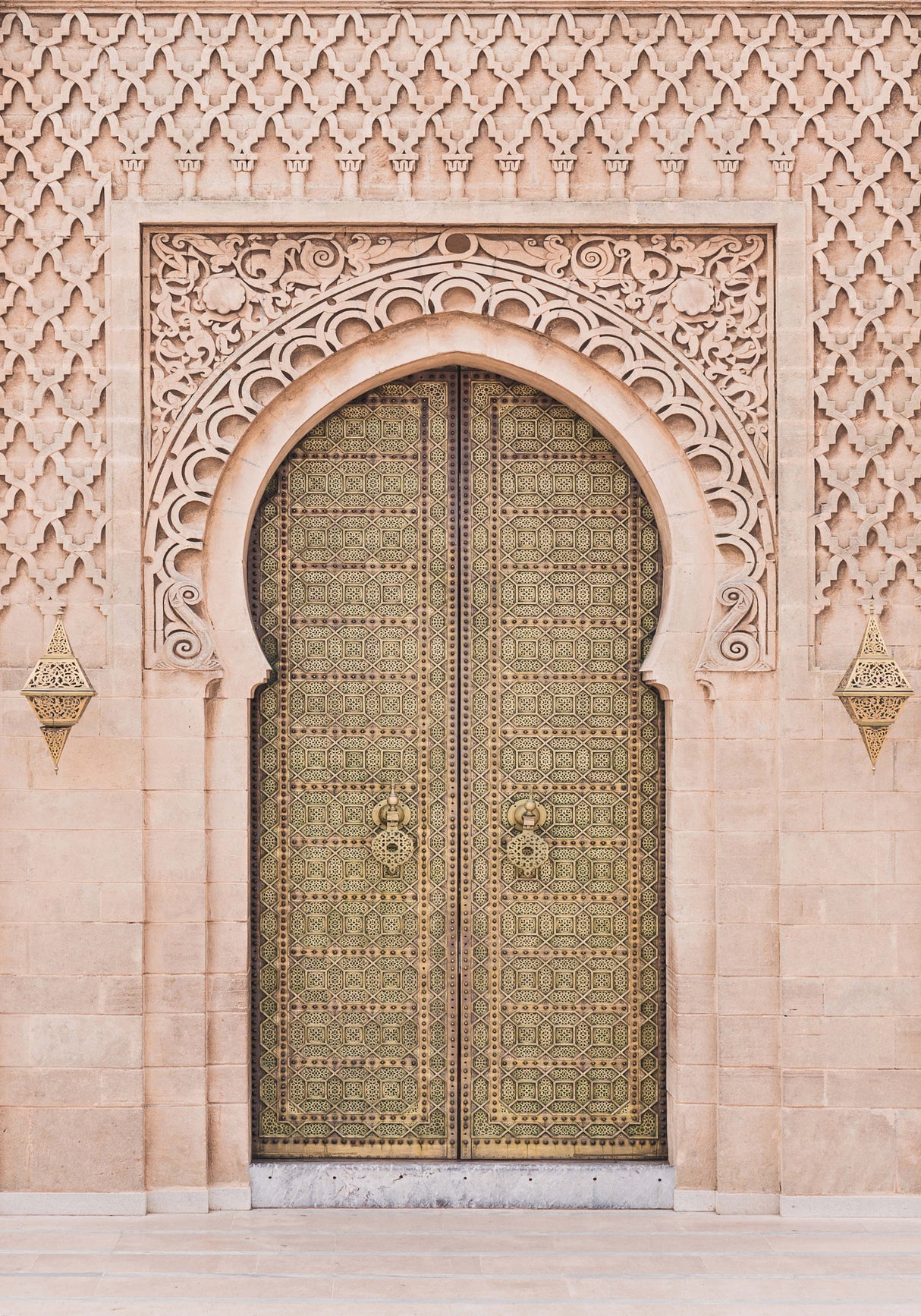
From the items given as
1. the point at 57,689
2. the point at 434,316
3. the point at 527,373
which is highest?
the point at 434,316

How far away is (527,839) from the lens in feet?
14.3

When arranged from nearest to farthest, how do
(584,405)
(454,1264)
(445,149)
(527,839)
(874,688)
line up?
(454,1264) → (874,688) → (445,149) → (584,405) → (527,839)

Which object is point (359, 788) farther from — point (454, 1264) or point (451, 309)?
point (451, 309)

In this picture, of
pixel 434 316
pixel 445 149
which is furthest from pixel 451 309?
pixel 445 149

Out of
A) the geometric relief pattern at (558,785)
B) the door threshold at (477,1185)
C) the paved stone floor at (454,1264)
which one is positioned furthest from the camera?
the geometric relief pattern at (558,785)

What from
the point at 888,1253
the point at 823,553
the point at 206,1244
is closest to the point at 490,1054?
the point at 206,1244

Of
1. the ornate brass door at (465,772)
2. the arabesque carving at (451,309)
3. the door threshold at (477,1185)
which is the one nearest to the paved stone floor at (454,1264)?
the door threshold at (477,1185)

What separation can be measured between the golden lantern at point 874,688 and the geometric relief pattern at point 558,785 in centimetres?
71

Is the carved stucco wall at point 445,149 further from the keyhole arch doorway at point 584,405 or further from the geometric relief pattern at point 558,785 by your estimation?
the geometric relief pattern at point 558,785

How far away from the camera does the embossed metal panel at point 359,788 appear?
4.35m

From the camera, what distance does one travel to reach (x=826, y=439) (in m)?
4.15

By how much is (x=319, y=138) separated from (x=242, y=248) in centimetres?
45

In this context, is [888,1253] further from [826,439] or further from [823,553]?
[826,439]

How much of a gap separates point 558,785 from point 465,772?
1.09ft
